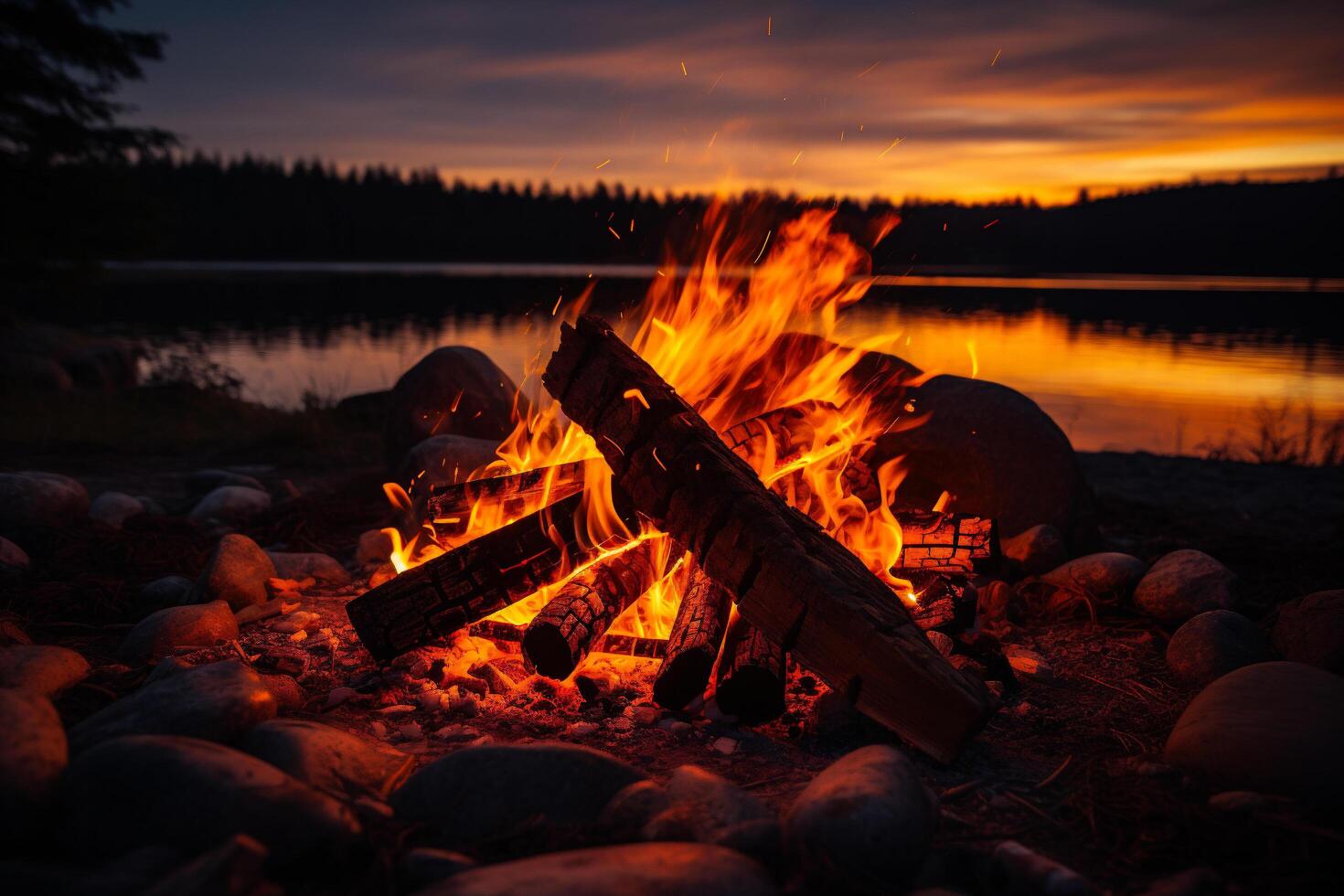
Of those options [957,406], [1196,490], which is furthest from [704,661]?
[1196,490]

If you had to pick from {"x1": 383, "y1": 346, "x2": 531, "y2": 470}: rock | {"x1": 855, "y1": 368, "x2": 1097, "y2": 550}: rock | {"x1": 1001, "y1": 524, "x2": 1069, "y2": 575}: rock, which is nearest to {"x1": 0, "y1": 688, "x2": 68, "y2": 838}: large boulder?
{"x1": 855, "y1": 368, "x2": 1097, "y2": 550}: rock

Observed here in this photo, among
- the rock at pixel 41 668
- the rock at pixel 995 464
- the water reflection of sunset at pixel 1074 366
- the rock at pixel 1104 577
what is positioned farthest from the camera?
the water reflection of sunset at pixel 1074 366

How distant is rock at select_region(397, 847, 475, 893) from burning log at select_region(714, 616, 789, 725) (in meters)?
1.35

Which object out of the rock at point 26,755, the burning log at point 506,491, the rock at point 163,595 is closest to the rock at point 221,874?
the rock at point 26,755

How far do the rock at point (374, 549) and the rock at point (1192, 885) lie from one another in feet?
15.0

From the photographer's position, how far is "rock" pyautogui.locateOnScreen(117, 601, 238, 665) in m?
3.86

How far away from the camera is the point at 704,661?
3.39 meters

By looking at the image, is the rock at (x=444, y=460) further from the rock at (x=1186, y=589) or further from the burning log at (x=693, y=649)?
the rock at (x=1186, y=589)

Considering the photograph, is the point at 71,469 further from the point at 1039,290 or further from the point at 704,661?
the point at 1039,290

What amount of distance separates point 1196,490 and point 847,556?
255 inches

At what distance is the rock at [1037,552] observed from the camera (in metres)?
5.26

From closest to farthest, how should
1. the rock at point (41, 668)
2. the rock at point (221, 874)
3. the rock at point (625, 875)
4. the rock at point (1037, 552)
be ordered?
the rock at point (221, 874) < the rock at point (625, 875) < the rock at point (41, 668) < the rock at point (1037, 552)

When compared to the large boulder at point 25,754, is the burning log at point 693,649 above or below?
below

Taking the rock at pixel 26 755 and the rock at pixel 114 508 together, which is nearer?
the rock at pixel 26 755
